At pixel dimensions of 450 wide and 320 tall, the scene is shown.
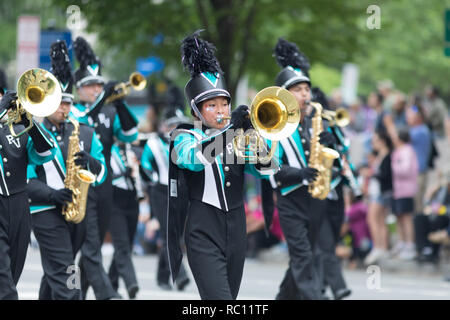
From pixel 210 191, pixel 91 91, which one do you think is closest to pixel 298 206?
pixel 91 91

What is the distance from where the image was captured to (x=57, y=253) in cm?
959

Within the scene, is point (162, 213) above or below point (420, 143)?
below

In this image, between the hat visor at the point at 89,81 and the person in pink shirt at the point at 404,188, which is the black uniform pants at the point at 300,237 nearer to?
the hat visor at the point at 89,81

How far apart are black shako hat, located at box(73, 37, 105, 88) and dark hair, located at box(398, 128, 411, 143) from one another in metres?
6.35

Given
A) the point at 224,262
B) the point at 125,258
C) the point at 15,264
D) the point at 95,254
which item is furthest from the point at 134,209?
the point at 224,262

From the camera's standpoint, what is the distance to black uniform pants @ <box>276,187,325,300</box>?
10625 millimetres

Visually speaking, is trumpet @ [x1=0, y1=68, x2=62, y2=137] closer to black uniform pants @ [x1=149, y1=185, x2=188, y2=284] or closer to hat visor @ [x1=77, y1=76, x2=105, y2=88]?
hat visor @ [x1=77, y1=76, x2=105, y2=88]

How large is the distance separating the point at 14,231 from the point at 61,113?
5.93ft

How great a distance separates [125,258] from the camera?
12773mm

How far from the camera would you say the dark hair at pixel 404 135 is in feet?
56.5

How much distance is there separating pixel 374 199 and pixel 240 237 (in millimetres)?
Result: 9505

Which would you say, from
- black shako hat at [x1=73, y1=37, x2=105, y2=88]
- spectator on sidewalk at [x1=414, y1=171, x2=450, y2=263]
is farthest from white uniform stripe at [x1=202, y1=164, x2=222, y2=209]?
spectator on sidewalk at [x1=414, y1=171, x2=450, y2=263]

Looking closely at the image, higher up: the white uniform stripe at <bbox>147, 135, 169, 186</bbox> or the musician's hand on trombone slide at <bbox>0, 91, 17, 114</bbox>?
the musician's hand on trombone slide at <bbox>0, 91, 17, 114</bbox>

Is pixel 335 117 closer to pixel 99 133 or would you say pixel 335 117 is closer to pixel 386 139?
pixel 99 133
